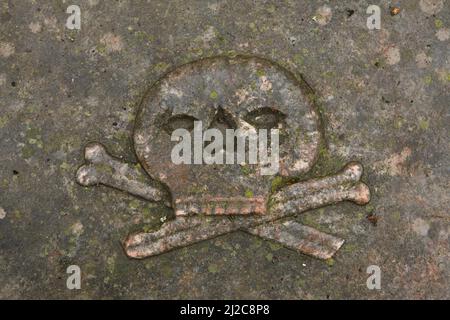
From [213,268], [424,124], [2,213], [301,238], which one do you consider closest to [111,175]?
[2,213]

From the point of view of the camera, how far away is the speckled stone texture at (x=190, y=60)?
3230mm

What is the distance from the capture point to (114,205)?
10.7 feet

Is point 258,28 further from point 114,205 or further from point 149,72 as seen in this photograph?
point 114,205

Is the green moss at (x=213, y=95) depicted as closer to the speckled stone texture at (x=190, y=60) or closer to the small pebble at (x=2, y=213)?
the speckled stone texture at (x=190, y=60)

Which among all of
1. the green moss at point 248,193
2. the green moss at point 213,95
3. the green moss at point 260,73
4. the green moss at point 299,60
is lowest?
the green moss at point 248,193

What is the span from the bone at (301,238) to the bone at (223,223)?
0.02 meters

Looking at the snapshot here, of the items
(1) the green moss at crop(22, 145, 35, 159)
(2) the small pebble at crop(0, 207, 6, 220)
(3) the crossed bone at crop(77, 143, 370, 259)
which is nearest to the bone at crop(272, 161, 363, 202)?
(3) the crossed bone at crop(77, 143, 370, 259)

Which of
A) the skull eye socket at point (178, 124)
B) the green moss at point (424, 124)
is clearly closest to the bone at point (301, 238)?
the skull eye socket at point (178, 124)

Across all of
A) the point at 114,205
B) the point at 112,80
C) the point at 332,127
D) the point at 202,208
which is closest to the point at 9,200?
the point at 114,205

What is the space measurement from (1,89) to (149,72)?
86 centimetres

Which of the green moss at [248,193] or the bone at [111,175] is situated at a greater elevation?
the bone at [111,175]

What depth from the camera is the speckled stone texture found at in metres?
3.23

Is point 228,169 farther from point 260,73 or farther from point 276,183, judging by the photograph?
point 260,73

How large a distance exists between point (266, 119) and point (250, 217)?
22.3 inches
